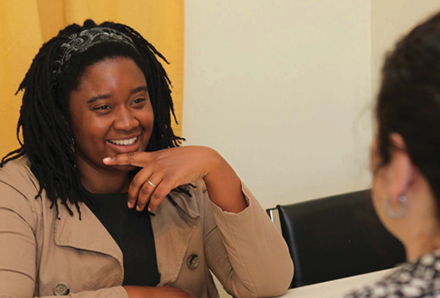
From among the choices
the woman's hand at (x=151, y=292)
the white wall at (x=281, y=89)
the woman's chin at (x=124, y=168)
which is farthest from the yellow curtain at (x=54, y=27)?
the woman's hand at (x=151, y=292)

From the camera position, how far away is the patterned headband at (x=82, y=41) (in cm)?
139

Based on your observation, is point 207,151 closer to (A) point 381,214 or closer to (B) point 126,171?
(B) point 126,171

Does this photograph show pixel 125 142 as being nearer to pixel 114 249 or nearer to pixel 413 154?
pixel 114 249

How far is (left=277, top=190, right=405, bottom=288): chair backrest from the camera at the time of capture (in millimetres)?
1629

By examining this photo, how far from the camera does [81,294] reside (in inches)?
46.4

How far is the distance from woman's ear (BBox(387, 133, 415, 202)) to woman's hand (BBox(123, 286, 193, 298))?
766 millimetres

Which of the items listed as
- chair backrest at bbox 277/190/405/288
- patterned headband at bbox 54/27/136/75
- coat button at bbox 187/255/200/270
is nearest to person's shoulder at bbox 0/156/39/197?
patterned headband at bbox 54/27/136/75

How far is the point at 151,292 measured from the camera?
124 cm

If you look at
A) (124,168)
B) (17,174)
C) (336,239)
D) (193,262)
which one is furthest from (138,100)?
(336,239)

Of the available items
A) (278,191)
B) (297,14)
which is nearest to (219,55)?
(297,14)

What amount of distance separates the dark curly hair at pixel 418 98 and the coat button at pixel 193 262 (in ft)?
3.08

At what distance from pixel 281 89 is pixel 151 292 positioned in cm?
126

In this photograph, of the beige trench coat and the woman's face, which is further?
the woman's face

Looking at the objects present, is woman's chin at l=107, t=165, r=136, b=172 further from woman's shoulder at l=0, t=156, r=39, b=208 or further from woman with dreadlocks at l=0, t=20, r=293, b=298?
woman's shoulder at l=0, t=156, r=39, b=208
